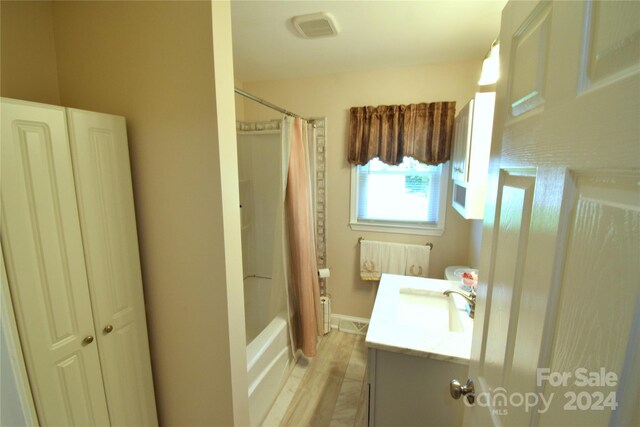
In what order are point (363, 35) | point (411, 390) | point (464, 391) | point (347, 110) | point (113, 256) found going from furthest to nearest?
point (347, 110) < point (363, 35) < point (411, 390) < point (113, 256) < point (464, 391)

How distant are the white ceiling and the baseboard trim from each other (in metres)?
2.38

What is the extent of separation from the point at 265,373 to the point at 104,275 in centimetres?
118

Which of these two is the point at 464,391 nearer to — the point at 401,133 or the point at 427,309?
the point at 427,309

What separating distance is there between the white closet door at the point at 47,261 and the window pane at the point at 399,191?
2.07m

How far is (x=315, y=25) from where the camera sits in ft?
5.16

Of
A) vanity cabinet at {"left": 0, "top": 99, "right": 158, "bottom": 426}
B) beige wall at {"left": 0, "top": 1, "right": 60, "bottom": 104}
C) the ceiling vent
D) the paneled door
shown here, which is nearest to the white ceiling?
the ceiling vent

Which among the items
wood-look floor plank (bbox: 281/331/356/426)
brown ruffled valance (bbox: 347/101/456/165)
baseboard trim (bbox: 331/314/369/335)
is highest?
brown ruffled valance (bbox: 347/101/456/165)

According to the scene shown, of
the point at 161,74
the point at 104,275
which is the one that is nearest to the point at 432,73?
the point at 161,74

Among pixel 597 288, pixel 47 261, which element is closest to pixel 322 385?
pixel 47 261

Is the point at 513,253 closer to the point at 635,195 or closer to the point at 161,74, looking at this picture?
the point at 635,195

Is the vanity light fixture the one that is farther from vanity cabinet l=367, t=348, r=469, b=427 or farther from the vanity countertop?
vanity cabinet l=367, t=348, r=469, b=427

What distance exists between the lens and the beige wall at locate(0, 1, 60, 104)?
3.24 feet

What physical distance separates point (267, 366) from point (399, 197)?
1.75 m

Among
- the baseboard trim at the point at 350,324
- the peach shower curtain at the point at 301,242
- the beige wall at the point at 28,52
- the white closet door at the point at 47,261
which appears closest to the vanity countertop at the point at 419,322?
the peach shower curtain at the point at 301,242
